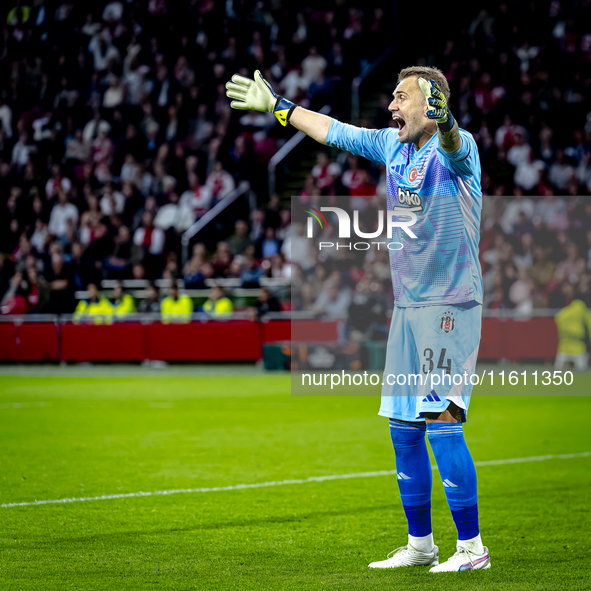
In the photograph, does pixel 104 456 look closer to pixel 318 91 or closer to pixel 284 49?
pixel 318 91

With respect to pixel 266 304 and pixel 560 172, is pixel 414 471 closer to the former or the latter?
pixel 266 304

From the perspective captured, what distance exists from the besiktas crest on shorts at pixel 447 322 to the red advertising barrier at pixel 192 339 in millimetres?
12249

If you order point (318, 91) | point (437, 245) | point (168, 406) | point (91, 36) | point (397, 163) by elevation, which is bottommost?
point (168, 406)

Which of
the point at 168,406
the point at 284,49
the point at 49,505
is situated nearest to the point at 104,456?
the point at 49,505

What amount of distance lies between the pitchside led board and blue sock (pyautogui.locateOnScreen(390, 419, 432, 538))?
9.12 metres

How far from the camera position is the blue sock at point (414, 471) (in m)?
4.65

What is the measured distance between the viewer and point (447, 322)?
176 inches

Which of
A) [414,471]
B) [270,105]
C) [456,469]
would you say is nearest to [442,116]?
[270,105]

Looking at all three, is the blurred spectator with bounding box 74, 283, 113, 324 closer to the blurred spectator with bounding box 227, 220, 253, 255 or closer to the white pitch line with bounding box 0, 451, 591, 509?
the blurred spectator with bounding box 227, 220, 253, 255

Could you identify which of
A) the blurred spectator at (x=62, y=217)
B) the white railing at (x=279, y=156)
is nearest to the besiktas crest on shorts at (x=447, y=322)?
the white railing at (x=279, y=156)

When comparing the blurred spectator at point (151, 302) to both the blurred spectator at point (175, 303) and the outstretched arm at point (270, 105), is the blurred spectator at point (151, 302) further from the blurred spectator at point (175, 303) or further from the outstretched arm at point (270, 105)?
the outstretched arm at point (270, 105)

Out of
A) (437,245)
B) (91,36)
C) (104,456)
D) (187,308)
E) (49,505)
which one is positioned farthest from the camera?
(91,36)

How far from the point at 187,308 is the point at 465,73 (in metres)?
8.45

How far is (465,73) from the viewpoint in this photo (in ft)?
69.9
